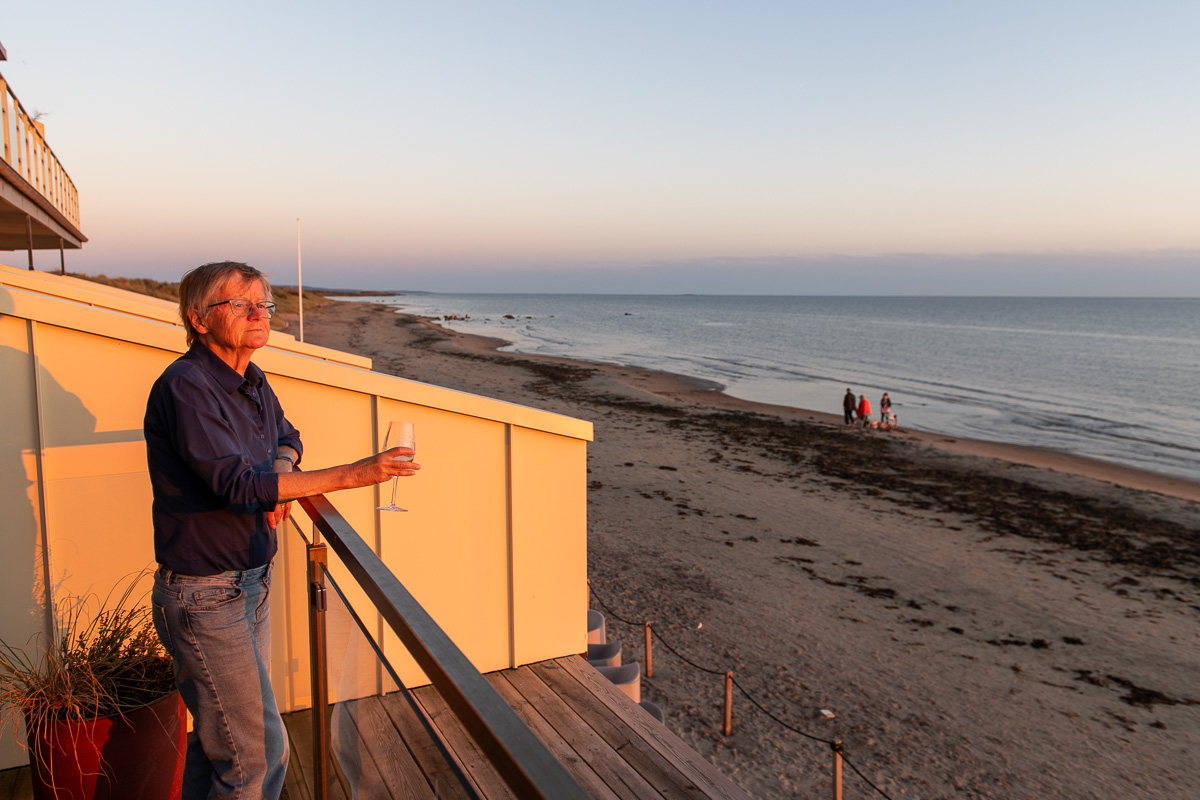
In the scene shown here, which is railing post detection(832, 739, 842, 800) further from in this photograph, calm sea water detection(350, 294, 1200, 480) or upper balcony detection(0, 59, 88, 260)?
calm sea water detection(350, 294, 1200, 480)

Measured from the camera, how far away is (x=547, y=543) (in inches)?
189

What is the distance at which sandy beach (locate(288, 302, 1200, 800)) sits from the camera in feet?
22.3

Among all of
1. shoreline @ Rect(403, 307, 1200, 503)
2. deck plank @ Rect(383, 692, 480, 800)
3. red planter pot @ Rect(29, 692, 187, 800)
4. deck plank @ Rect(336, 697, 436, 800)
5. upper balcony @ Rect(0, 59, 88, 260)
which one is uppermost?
upper balcony @ Rect(0, 59, 88, 260)

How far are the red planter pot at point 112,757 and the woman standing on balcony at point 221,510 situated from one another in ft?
1.34

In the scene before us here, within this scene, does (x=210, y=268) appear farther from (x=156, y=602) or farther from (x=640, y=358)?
(x=640, y=358)

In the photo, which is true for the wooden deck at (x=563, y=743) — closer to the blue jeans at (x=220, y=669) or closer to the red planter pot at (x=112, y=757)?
the blue jeans at (x=220, y=669)

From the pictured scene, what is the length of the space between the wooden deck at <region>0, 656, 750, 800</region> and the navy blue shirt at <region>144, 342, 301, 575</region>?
23.9 inches

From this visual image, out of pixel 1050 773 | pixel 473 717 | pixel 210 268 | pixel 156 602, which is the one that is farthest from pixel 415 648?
pixel 1050 773

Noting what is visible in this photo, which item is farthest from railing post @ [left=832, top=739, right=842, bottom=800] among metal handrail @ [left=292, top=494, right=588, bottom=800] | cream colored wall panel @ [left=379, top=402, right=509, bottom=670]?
metal handrail @ [left=292, top=494, right=588, bottom=800]

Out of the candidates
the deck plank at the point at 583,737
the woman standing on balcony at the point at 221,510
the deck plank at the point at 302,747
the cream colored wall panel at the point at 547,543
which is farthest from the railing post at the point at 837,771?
the woman standing on balcony at the point at 221,510

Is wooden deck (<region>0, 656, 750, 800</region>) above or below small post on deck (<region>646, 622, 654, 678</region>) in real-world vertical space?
above

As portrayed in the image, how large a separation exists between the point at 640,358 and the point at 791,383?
48.1 ft

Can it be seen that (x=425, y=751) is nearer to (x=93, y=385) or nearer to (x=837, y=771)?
(x=93, y=385)

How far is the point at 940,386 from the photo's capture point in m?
40.4
